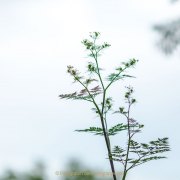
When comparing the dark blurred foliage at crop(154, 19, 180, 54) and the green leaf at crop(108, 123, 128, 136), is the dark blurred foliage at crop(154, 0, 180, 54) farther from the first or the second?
the green leaf at crop(108, 123, 128, 136)

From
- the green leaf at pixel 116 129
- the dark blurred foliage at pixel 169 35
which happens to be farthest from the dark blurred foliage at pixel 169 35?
the green leaf at pixel 116 129

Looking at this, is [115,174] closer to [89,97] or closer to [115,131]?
[115,131]

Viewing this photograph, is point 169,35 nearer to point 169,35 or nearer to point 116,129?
point 169,35

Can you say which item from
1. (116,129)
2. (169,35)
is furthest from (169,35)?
(116,129)

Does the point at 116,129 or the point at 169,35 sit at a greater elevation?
the point at 169,35

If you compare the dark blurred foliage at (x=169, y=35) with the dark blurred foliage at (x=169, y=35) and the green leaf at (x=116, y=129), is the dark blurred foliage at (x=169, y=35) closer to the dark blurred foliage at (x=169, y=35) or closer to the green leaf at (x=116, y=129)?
the dark blurred foliage at (x=169, y=35)

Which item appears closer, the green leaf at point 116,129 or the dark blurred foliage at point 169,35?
the green leaf at point 116,129

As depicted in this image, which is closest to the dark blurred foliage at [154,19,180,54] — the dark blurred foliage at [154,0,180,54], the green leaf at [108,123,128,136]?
the dark blurred foliage at [154,0,180,54]

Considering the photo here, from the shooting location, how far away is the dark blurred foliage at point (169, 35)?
7281mm

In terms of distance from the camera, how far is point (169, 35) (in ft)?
24.2

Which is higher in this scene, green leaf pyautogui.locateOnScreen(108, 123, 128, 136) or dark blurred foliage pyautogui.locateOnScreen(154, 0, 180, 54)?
dark blurred foliage pyautogui.locateOnScreen(154, 0, 180, 54)

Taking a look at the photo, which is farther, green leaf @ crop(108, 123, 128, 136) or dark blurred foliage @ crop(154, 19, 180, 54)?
dark blurred foliage @ crop(154, 19, 180, 54)

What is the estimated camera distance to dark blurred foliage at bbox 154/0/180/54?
7281 millimetres

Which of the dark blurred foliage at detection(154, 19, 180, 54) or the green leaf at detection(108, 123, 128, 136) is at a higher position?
the dark blurred foliage at detection(154, 19, 180, 54)
